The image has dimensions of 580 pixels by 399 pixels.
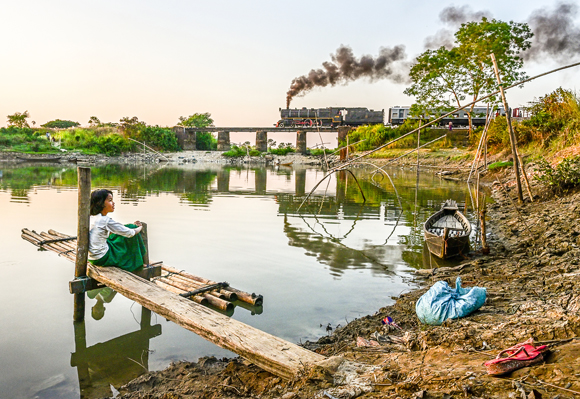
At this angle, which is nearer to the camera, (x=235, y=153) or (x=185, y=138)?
(x=235, y=153)

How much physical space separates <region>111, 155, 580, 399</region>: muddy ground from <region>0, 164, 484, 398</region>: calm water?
2.12 ft

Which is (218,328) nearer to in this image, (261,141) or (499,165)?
(499,165)

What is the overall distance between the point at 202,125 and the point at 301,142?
3354 centimetres

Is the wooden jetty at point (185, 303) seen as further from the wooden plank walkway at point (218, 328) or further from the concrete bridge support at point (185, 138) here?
the concrete bridge support at point (185, 138)

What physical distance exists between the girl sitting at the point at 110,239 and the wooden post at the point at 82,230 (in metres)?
0.08

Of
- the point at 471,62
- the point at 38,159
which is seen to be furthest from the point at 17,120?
the point at 471,62

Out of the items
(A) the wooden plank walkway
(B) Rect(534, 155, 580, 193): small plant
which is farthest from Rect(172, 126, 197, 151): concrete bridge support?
(A) the wooden plank walkway

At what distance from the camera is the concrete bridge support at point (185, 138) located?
6694cm

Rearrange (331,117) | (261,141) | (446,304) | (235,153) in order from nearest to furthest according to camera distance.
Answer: (446,304), (331,117), (235,153), (261,141)

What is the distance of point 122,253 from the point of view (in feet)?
18.5

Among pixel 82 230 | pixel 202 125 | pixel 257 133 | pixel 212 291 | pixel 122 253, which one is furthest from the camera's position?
pixel 202 125

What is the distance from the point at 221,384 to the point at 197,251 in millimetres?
5975

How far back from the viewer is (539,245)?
8.16 meters

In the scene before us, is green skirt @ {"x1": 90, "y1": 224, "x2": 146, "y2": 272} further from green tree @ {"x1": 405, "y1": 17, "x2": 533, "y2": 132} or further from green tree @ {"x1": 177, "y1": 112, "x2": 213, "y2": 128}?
green tree @ {"x1": 177, "y1": 112, "x2": 213, "y2": 128}
